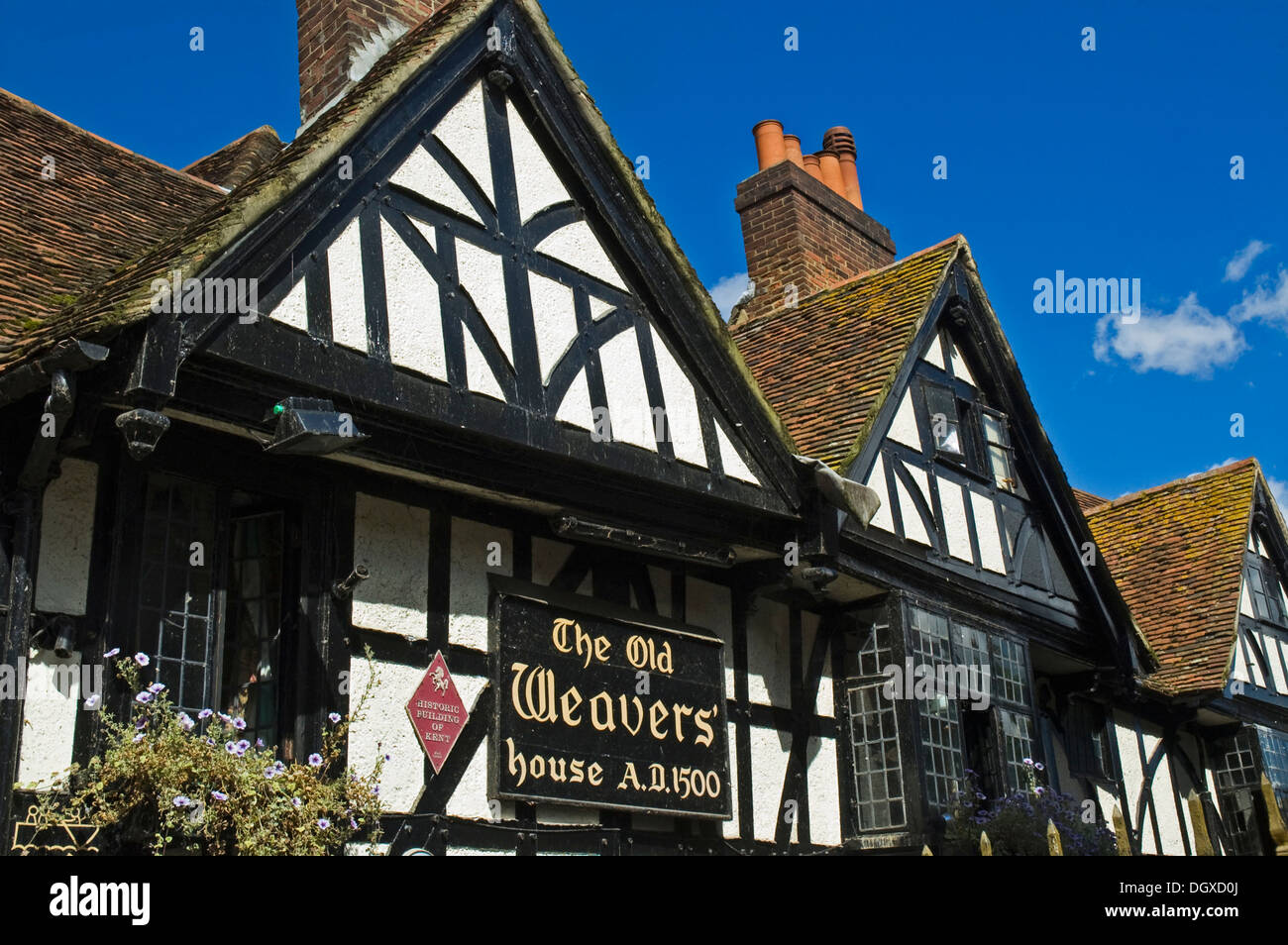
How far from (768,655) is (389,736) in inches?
139

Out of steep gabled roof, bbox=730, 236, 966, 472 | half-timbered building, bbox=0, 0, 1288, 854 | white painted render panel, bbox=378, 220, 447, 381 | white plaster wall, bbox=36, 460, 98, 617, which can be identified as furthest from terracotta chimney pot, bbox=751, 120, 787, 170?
white plaster wall, bbox=36, 460, 98, 617

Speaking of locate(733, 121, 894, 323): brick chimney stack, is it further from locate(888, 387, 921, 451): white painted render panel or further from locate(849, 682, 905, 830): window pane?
locate(849, 682, 905, 830): window pane

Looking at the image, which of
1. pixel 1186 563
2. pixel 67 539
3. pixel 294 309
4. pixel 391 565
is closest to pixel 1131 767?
pixel 1186 563

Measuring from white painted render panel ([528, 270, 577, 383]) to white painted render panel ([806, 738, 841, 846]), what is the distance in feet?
12.1

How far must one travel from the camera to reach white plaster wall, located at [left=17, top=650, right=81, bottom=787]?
6.62 m

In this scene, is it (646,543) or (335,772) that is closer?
(335,772)

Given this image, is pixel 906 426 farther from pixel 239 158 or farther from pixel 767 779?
pixel 239 158

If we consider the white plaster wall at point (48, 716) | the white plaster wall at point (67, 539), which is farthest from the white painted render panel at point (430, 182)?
the white plaster wall at point (48, 716)

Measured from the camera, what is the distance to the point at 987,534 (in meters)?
12.7

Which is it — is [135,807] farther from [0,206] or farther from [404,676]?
[0,206]

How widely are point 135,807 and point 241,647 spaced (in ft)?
5.05
